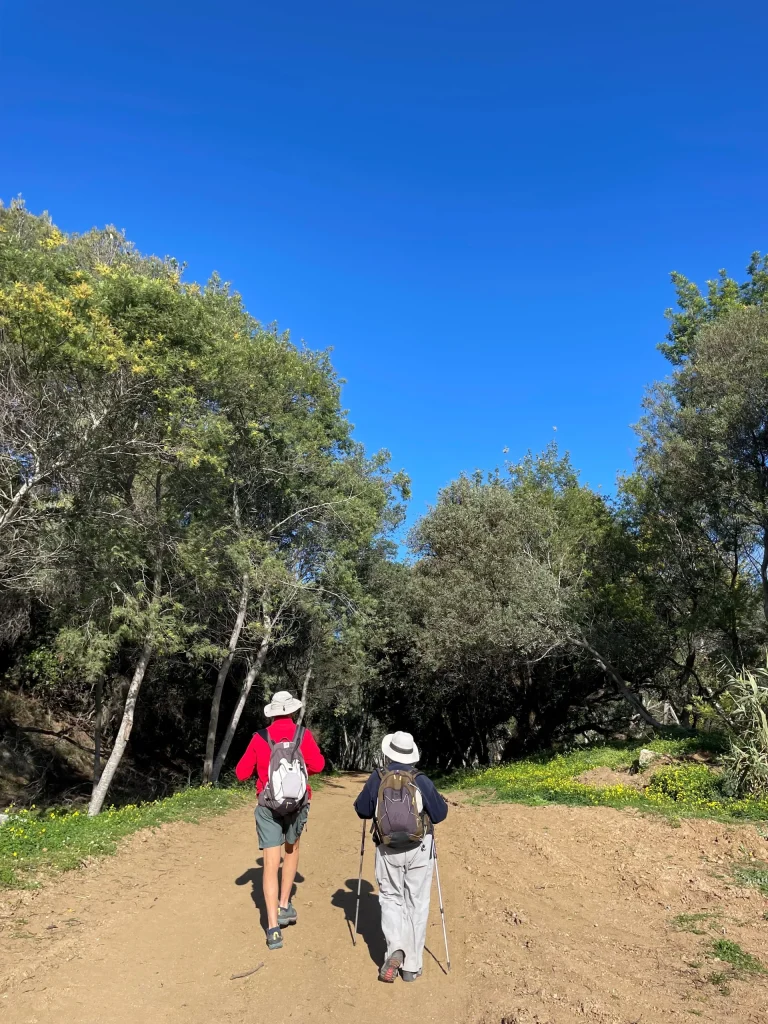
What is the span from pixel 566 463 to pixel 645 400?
10287 millimetres

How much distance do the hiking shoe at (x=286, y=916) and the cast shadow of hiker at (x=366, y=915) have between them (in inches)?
19.8

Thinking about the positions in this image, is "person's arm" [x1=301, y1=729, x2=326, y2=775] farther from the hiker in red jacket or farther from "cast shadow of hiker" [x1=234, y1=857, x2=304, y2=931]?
"cast shadow of hiker" [x1=234, y1=857, x2=304, y2=931]

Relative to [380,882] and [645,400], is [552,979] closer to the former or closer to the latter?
[380,882]

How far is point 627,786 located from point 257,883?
27.1 ft

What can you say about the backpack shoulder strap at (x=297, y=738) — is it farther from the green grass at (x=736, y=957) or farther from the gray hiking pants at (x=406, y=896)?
the green grass at (x=736, y=957)

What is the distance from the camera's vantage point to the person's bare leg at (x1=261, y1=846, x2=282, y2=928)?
471cm

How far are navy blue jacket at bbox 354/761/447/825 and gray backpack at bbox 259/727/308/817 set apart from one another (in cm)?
56

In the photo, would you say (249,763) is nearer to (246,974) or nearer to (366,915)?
(246,974)

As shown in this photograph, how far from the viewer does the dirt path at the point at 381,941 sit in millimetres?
3768

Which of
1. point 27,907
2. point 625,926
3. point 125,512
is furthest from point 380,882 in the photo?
point 125,512

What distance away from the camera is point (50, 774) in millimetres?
16844

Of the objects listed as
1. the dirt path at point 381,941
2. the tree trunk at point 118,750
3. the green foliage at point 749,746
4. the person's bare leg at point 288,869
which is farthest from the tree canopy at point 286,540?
the person's bare leg at point 288,869

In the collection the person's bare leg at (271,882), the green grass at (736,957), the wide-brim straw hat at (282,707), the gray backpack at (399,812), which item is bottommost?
the green grass at (736,957)

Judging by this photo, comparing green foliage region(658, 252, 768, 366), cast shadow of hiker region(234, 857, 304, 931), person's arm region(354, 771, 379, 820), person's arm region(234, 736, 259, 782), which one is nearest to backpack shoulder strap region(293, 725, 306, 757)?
person's arm region(234, 736, 259, 782)
